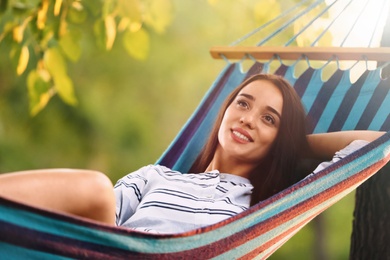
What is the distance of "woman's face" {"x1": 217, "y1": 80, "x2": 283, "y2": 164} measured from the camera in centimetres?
200

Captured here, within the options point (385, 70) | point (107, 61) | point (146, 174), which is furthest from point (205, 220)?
point (107, 61)

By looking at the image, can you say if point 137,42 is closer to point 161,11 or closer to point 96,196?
point 161,11

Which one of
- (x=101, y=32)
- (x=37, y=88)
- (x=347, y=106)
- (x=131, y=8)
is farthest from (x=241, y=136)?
(x=37, y=88)

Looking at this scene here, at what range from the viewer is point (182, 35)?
731 cm

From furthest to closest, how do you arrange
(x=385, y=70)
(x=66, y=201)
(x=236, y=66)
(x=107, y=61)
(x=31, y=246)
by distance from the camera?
(x=107, y=61), (x=236, y=66), (x=385, y=70), (x=66, y=201), (x=31, y=246)

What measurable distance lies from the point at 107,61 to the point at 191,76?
0.79m

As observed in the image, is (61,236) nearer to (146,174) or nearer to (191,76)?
(146,174)

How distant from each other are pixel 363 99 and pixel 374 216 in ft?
1.12

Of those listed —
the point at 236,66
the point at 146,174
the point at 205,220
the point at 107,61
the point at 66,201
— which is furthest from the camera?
the point at 107,61

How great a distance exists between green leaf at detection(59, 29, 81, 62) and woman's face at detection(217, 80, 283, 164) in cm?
70

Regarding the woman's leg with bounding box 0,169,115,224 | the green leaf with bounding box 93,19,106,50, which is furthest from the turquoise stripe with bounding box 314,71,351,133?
the woman's leg with bounding box 0,169,115,224

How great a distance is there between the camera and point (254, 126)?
6.56ft

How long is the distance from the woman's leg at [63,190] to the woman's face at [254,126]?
617 millimetres

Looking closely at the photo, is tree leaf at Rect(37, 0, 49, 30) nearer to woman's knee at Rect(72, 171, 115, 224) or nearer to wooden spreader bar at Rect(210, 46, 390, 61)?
wooden spreader bar at Rect(210, 46, 390, 61)
